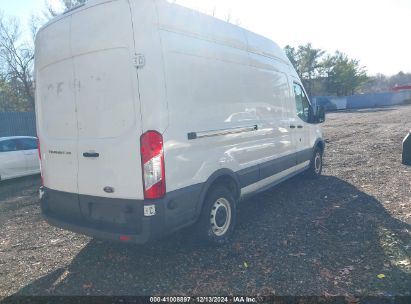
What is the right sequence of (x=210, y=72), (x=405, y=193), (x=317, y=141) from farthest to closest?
(x=317, y=141), (x=405, y=193), (x=210, y=72)

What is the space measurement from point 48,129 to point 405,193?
21.4ft

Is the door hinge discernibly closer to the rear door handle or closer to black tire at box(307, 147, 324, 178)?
the rear door handle

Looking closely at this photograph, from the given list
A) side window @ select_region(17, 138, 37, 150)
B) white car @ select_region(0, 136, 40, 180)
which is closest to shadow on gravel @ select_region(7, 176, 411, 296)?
white car @ select_region(0, 136, 40, 180)

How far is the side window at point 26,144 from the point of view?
370 inches

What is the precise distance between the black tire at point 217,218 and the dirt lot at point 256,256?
0.20m

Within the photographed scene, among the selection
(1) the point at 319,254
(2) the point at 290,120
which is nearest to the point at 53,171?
(1) the point at 319,254

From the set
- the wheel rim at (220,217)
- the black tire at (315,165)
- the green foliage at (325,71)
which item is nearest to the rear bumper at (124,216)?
the wheel rim at (220,217)

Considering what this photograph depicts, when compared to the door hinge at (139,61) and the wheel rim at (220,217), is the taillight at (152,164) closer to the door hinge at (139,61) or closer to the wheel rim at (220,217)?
the door hinge at (139,61)

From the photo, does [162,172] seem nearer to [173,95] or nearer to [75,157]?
[173,95]

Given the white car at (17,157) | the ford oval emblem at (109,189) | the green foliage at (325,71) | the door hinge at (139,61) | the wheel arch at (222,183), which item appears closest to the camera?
the door hinge at (139,61)

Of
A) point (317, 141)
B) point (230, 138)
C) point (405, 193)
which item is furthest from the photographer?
point (317, 141)

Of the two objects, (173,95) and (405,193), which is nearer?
(173,95)

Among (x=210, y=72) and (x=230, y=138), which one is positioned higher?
(x=210, y=72)

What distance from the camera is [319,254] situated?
395cm
